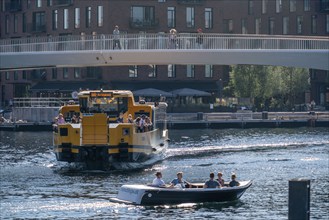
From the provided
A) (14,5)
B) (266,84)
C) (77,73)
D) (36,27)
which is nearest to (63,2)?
(36,27)

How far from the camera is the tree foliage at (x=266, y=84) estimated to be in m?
138

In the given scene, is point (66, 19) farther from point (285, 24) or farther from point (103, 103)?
point (103, 103)

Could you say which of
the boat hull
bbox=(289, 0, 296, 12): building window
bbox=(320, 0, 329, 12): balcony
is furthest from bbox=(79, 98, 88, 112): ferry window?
bbox=(289, 0, 296, 12): building window

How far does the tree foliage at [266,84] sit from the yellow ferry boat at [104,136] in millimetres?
65567

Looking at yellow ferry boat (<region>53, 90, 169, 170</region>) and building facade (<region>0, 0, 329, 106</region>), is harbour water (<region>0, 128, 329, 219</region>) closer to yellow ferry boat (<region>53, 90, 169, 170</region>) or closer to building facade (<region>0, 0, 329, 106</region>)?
yellow ferry boat (<region>53, 90, 169, 170</region>)

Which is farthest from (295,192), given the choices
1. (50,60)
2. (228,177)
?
(50,60)

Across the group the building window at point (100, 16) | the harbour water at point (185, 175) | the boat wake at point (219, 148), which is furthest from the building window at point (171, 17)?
the boat wake at point (219, 148)

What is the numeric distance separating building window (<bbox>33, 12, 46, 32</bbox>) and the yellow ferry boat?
7145cm

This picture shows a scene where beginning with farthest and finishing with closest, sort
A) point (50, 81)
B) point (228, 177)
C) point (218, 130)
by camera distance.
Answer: point (50, 81)
point (218, 130)
point (228, 177)

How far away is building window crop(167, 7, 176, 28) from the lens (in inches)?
5389

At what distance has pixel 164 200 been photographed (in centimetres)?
5178

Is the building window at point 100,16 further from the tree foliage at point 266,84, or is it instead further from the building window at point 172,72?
the tree foliage at point 266,84

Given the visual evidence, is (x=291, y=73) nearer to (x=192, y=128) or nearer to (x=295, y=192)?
(x=192, y=128)

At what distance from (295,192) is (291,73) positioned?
4448 inches
